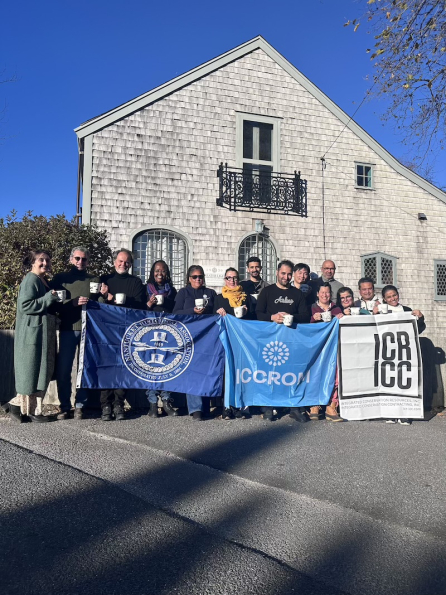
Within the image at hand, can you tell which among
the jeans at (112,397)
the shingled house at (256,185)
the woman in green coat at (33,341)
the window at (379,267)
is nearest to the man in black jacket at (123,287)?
the jeans at (112,397)

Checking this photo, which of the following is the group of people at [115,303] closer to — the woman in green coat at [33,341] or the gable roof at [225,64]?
the woman in green coat at [33,341]

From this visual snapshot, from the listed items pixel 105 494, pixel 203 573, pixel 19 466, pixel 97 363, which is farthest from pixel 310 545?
pixel 97 363

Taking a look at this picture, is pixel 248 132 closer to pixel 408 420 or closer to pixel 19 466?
pixel 408 420

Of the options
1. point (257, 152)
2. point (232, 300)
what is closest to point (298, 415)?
point (232, 300)

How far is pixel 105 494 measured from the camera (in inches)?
145

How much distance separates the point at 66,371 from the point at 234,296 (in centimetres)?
245

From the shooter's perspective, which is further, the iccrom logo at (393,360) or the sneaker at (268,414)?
the iccrom logo at (393,360)

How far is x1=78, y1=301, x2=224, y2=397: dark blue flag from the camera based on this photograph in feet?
21.0

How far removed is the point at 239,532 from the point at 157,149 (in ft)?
39.2

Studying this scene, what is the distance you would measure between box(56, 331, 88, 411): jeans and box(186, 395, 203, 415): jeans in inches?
51.3

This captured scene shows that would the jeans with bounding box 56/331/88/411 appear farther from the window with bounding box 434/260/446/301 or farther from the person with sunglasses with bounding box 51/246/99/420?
the window with bounding box 434/260/446/301

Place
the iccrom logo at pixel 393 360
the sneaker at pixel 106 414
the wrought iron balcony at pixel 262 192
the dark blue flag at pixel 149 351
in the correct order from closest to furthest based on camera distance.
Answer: the sneaker at pixel 106 414
the dark blue flag at pixel 149 351
the iccrom logo at pixel 393 360
the wrought iron balcony at pixel 262 192

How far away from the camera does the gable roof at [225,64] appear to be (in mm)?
13094

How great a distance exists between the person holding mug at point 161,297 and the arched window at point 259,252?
23.4 feet
